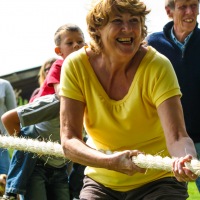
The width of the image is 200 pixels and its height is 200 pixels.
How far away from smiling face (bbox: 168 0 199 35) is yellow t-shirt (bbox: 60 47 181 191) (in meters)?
2.26

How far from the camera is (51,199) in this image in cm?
531

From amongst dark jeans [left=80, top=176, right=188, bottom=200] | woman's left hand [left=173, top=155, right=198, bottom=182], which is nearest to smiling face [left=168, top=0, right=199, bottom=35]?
dark jeans [left=80, top=176, right=188, bottom=200]

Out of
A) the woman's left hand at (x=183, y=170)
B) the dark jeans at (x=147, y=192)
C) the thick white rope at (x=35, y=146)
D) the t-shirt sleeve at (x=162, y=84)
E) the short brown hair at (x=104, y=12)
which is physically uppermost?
the short brown hair at (x=104, y=12)

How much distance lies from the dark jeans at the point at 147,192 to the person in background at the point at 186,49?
6.42 ft

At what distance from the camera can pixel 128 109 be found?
3.51m

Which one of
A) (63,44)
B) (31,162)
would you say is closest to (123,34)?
(31,162)

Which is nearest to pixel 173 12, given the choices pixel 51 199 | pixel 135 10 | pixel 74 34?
pixel 74 34

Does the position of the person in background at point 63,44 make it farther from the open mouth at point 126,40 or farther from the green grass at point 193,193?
the green grass at point 193,193

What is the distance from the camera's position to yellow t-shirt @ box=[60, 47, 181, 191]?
11.5 ft

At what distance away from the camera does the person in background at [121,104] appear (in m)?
3.48

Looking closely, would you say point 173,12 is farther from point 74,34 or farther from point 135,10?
point 135,10

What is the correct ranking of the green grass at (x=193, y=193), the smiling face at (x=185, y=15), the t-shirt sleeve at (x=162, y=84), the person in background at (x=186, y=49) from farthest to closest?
the green grass at (x=193, y=193), the smiling face at (x=185, y=15), the person in background at (x=186, y=49), the t-shirt sleeve at (x=162, y=84)

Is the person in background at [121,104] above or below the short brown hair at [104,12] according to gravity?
below

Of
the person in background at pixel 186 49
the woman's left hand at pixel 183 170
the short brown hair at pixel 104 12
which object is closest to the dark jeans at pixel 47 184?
the person in background at pixel 186 49
